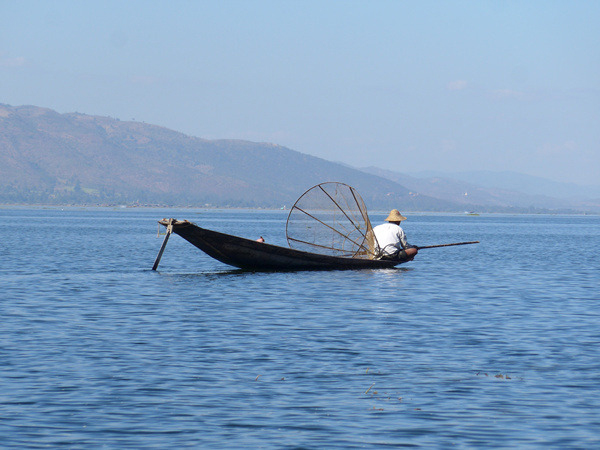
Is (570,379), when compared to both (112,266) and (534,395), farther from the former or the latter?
(112,266)

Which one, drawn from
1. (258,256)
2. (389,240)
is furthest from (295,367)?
(389,240)

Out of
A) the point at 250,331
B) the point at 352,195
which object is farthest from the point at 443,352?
the point at 352,195

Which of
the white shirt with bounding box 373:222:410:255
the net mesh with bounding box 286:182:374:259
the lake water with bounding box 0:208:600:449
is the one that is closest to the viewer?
the lake water with bounding box 0:208:600:449

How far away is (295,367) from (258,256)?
17858 millimetres

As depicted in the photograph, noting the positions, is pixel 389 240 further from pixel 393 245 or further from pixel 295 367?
pixel 295 367

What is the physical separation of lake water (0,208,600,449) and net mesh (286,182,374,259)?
21.7ft

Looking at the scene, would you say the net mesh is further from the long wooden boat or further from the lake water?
the lake water

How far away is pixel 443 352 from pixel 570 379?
2.96m

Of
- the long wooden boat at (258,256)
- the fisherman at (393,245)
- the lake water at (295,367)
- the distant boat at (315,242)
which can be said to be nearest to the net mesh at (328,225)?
the distant boat at (315,242)

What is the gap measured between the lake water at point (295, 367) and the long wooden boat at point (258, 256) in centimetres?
205

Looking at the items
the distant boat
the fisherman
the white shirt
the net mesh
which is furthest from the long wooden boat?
the net mesh

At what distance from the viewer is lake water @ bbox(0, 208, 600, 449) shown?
34.9 ft

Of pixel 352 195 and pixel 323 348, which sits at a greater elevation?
pixel 352 195

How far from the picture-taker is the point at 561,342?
58.6ft
